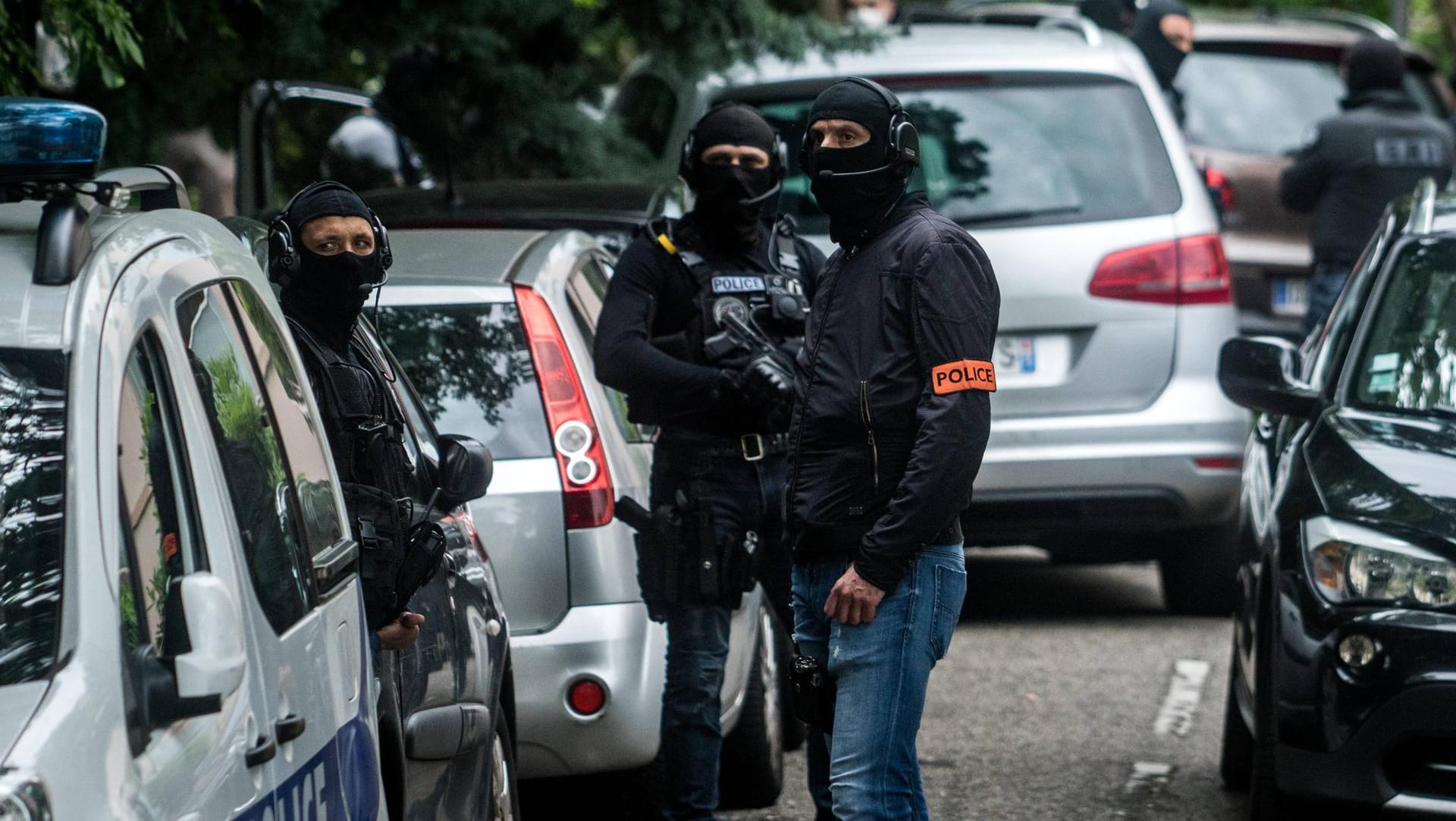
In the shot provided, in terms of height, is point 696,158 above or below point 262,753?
above

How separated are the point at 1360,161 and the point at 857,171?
698cm

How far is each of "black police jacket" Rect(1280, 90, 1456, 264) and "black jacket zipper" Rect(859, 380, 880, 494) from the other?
6896 millimetres

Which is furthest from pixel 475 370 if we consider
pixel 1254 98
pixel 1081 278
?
pixel 1254 98

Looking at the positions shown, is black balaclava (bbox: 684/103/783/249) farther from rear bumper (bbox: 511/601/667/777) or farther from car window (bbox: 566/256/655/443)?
rear bumper (bbox: 511/601/667/777)

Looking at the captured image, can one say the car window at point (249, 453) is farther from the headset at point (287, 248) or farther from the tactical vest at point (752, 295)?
the tactical vest at point (752, 295)

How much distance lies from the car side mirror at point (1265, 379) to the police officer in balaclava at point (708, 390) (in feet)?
4.09

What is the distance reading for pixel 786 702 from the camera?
7.24 metres

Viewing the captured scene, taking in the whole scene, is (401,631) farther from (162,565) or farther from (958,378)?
(162,565)

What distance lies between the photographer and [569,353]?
5.73 meters

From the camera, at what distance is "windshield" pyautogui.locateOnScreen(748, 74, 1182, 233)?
28.7 feet

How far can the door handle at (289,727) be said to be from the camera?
317 centimetres

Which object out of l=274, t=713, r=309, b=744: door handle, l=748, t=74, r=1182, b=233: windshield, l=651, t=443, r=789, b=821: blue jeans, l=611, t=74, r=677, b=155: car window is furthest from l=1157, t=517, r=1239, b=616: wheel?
l=274, t=713, r=309, b=744: door handle

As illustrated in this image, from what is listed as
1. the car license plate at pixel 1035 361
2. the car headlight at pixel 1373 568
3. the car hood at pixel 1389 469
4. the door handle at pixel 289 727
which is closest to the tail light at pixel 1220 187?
the car license plate at pixel 1035 361

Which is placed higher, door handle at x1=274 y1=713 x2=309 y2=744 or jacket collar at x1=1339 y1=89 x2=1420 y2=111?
door handle at x1=274 y1=713 x2=309 y2=744
